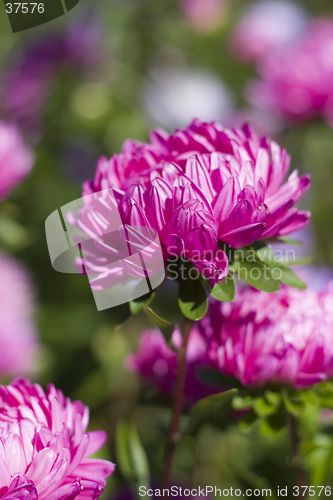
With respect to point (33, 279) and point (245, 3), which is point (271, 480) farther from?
point (245, 3)

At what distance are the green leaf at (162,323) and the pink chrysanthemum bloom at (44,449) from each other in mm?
90

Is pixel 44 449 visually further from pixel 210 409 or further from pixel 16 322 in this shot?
pixel 16 322

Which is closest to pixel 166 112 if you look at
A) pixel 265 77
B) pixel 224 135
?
pixel 265 77

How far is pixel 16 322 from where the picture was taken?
3.63ft

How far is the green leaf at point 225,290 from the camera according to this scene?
1.56ft

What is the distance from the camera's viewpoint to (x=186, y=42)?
1854 millimetres

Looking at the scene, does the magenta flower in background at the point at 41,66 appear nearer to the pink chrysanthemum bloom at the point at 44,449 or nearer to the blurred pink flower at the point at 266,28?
the blurred pink flower at the point at 266,28

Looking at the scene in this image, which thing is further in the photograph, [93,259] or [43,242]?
[43,242]

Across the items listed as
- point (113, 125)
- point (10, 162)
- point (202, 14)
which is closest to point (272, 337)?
point (10, 162)

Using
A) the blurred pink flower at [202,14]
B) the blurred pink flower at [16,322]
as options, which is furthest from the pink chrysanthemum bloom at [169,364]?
the blurred pink flower at [202,14]

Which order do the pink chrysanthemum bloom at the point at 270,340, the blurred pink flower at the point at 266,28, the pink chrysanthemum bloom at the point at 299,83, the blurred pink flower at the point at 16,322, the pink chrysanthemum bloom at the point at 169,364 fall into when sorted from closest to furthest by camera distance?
1. the pink chrysanthemum bloom at the point at 270,340
2. the pink chrysanthemum bloom at the point at 169,364
3. the blurred pink flower at the point at 16,322
4. the pink chrysanthemum bloom at the point at 299,83
5. the blurred pink flower at the point at 266,28

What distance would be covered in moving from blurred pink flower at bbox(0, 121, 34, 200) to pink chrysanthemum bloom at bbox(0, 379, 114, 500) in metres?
0.34

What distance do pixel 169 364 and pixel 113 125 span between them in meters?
0.99

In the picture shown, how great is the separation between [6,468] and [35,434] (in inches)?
1.2
